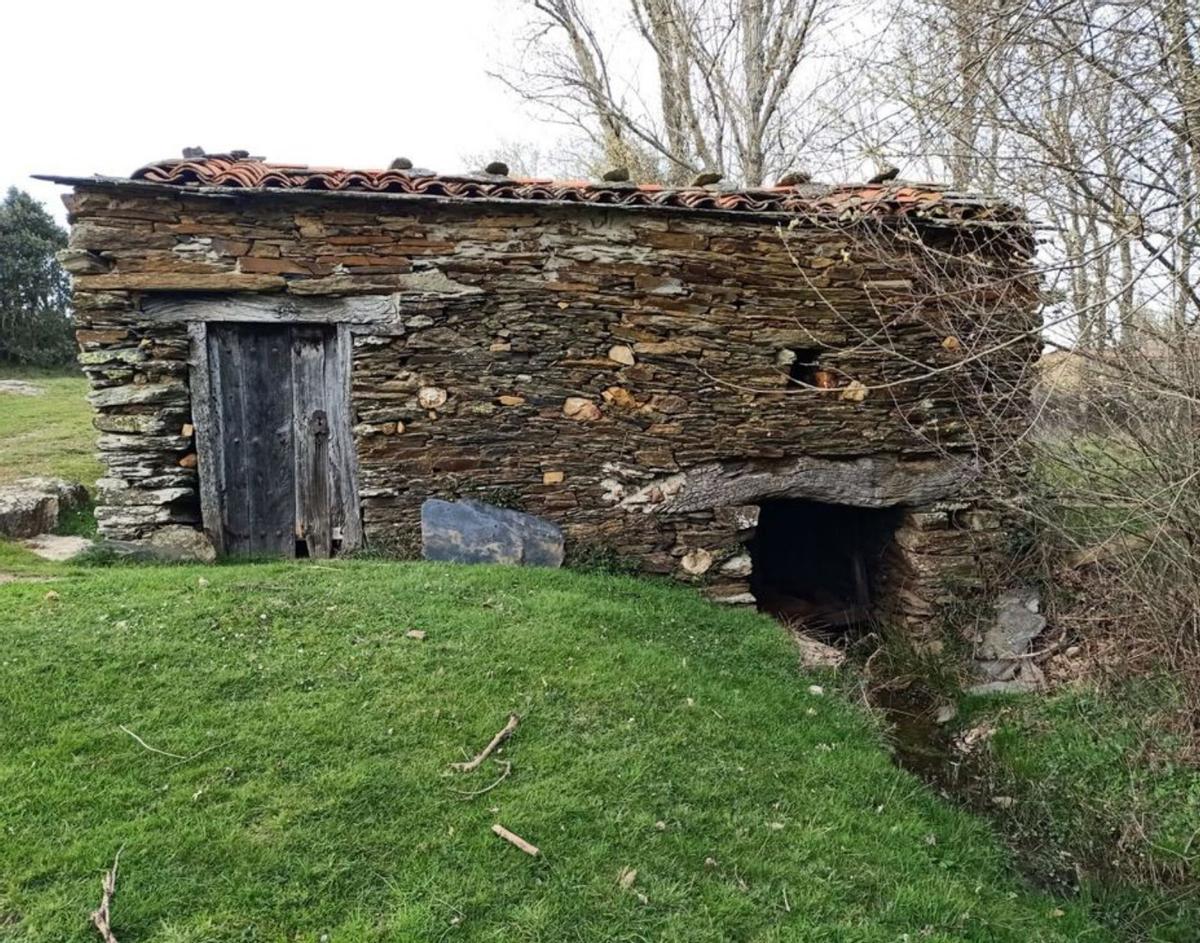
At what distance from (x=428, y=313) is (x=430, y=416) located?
79 centimetres

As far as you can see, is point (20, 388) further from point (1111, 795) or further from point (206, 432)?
point (1111, 795)

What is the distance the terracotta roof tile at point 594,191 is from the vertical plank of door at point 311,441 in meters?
1.13

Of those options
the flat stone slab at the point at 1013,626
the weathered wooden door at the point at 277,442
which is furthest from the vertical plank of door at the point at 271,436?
the flat stone slab at the point at 1013,626

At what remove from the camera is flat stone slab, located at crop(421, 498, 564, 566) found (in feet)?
19.3

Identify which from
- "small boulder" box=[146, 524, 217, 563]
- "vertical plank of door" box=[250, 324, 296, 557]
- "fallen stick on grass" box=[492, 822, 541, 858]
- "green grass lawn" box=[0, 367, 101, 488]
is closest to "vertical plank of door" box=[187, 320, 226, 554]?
"small boulder" box=[146, 524, 217, 563]

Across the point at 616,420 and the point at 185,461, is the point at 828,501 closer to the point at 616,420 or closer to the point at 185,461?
the point at 616,420

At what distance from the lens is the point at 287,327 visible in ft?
19.2

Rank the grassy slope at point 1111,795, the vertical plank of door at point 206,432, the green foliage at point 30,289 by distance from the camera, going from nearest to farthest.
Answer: the grassy slope at point 1111,795, the vertical plank of door at point 206,432, the green foliage at point 30,289

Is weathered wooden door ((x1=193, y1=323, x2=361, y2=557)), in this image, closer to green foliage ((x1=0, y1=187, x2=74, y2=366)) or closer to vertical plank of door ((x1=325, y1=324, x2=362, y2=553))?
vertical plank of door ((x1=325, y1=324, x2=362, y2=553))

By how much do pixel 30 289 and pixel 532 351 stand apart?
15842 millimetres

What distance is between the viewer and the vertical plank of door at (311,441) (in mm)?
5883

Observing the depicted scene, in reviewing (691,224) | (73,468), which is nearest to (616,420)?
(691,224)

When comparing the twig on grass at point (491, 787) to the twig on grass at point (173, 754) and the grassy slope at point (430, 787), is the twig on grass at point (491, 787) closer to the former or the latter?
the grassy slope at point (430, 787)

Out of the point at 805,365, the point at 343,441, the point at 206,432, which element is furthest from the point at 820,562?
the point at 206,432
